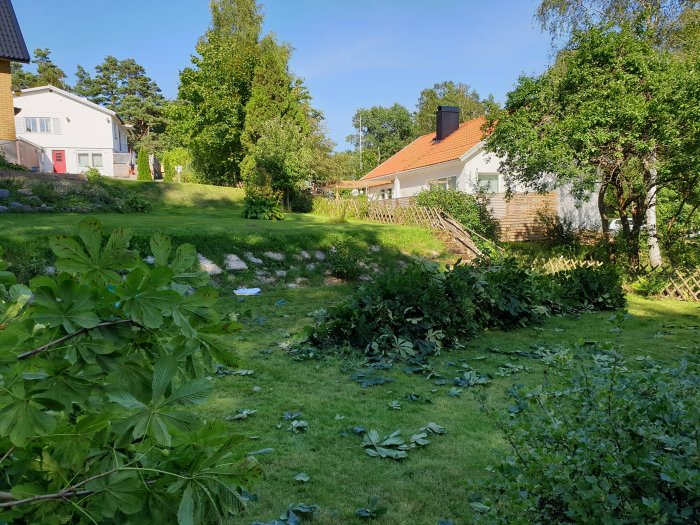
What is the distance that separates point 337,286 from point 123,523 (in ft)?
33.5

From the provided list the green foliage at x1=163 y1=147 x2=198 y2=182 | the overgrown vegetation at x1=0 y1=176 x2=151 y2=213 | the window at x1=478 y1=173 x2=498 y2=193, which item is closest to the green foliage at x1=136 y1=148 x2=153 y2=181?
the green foliage at x1=163 y1=147 x2=198 y2=182

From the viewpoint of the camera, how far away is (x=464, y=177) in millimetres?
26125

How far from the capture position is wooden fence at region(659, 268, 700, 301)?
11.5 metres

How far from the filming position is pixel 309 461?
3.38 m

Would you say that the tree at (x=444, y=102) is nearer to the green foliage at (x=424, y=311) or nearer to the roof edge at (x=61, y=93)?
the roof edge at (x=61, y=93)

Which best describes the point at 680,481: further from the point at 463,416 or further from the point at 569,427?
the point at 463,416

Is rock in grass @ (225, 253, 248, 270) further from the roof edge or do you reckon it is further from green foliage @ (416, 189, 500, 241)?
the roof edge

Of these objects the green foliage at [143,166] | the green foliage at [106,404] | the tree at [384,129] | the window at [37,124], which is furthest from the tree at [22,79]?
the green foliage at [106,404]

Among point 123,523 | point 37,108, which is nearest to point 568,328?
point 123,523

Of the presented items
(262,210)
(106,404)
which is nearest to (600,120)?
(262,210)

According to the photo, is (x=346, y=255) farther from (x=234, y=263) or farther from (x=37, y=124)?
(x=37, y=124)

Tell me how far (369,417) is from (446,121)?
31.1 metres

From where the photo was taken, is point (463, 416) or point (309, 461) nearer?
point (309, 461)

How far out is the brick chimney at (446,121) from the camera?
→ 32500 millimetres
